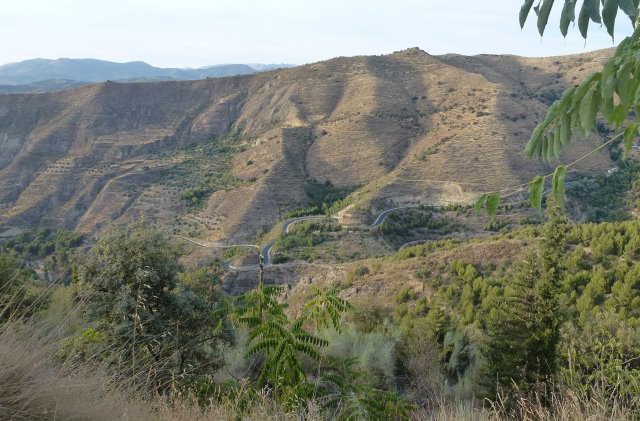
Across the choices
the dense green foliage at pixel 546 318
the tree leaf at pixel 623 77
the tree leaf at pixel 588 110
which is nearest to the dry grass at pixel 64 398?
the dense green foliage at pixel 546 318

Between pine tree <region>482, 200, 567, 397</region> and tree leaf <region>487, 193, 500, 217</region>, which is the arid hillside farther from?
tree leaf <region>487, 193, 500, 217</region>

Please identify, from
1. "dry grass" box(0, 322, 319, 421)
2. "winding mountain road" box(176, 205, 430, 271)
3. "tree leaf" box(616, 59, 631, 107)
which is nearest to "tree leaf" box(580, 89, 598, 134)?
"tree leaf" box(616, 59, 631, 107)

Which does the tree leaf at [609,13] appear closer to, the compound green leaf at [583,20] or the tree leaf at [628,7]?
the tree leaf at [628,7]

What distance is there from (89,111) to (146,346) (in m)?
77.1

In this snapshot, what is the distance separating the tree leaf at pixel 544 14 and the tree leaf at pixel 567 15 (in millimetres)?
62

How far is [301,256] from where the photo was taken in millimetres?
33312

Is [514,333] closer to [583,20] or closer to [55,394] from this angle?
[583,20]

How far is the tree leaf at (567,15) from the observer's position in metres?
1.78

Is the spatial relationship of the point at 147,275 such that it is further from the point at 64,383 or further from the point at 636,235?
the point at 636,235

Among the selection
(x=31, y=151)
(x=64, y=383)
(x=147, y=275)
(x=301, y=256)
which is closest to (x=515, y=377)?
(x=147, y=275)

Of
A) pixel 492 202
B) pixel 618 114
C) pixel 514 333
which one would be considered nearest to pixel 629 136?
pixel 618 114

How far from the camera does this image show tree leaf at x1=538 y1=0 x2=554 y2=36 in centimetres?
178

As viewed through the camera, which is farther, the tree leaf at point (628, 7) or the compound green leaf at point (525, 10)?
the compound green leaf at point (525, 10)

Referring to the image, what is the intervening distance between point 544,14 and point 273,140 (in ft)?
179
